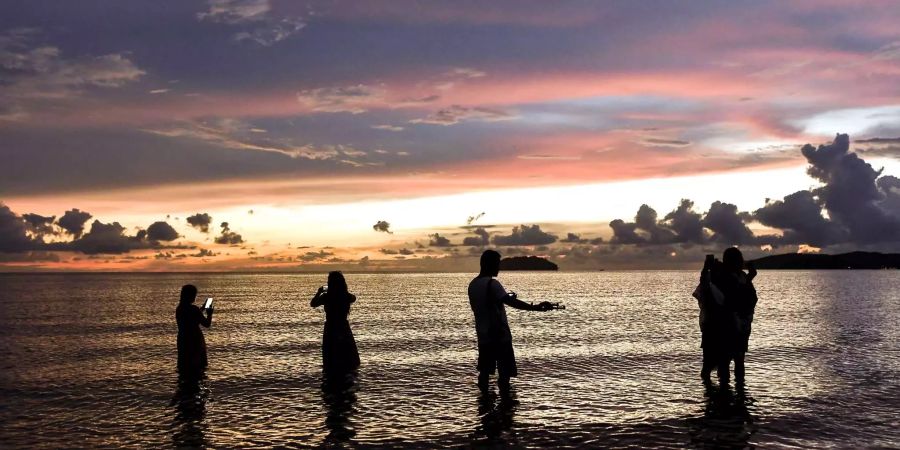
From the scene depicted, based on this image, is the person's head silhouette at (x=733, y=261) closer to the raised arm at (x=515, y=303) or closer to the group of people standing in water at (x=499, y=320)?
the group of people standing in water at (x=499, y=320)

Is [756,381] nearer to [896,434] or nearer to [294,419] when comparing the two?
[896,434]

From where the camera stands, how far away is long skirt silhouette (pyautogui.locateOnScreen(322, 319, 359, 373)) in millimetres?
16188

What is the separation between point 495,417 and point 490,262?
121 inches

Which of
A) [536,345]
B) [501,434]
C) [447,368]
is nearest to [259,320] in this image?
[536,345]

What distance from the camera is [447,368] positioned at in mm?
19906

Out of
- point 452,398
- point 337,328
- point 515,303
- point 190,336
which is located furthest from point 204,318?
point 515,303

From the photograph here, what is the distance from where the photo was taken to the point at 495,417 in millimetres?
12594

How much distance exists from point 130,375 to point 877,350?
25.9 metres

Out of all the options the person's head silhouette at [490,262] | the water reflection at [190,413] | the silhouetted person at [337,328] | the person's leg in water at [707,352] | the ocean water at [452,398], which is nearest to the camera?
the water reflection at [190,413]

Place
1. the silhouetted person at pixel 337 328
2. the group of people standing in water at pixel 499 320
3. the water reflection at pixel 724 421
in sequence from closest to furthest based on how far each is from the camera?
the water reflection at pixel 724 421 < the group of people standing in water at pixel 499 320 < the silhouetted person at pixel 337 328

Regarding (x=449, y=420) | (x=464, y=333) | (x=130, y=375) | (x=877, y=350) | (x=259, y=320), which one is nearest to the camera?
(x=449, y=420)

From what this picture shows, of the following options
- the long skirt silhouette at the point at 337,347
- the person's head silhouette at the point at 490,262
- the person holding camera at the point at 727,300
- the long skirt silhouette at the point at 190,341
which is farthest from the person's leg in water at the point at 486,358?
the long skirt silhouette at the point at 190,341

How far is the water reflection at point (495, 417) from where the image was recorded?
1100 cm

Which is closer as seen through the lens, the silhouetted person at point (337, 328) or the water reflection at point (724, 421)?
the water reflection at point (724, 421)
